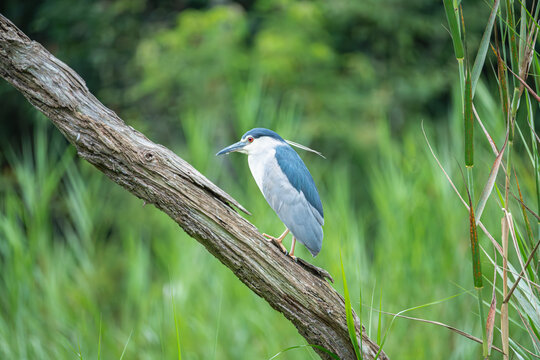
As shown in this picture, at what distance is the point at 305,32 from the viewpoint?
6922 millimetres

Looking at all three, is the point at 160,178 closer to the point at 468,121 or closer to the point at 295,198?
the point at 295,198

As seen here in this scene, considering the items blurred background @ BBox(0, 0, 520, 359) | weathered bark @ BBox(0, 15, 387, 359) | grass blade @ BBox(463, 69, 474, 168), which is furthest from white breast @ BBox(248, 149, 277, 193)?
grass blade @ BBox(463, 69, 474, 168)

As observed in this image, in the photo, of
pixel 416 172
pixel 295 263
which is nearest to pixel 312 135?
pixel 416 172

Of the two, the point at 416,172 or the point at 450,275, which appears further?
the point at 416,172

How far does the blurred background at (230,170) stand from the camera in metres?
3.60

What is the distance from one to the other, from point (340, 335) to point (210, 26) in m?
5.12

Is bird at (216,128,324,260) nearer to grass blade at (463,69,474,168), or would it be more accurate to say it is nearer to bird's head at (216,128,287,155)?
bird's head at (216,128,287,155)

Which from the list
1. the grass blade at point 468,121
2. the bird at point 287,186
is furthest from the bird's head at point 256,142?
the grass blade at point 468,121

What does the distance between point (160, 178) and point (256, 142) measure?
19.6 inches

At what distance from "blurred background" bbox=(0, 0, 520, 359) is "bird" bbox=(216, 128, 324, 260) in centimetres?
46

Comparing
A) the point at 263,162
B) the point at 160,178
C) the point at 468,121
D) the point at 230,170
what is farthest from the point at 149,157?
the point at 230,170

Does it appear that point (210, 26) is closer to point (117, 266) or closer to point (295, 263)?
point (117, 266)

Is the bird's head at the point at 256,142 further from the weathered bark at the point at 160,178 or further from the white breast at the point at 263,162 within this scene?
the weathered bark at the point at 160,178

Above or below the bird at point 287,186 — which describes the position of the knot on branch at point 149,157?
above
